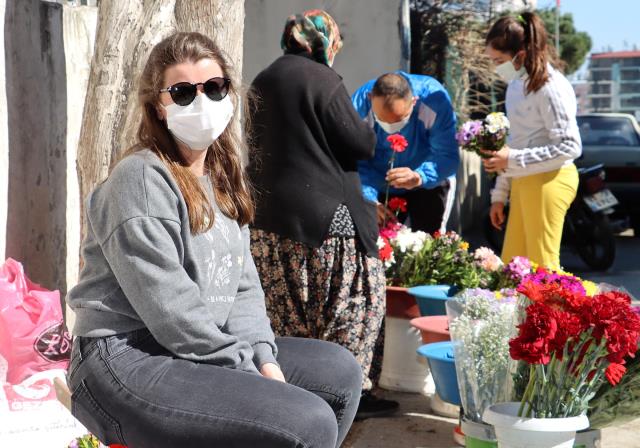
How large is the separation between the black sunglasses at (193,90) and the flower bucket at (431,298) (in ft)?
8.09

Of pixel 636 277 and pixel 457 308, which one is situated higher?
pixel 457 308

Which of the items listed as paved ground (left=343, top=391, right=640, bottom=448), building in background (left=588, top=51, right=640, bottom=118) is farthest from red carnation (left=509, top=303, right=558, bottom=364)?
building in background (left=588, top=51, right=640, bottom=118)

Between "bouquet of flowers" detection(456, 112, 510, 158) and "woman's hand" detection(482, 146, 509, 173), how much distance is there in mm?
30

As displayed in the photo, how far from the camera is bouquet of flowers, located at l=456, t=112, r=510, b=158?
524 centimetres

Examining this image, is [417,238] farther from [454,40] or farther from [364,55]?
[454,40]

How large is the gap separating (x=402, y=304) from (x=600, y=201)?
5074 millimetres

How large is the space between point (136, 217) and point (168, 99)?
1.37 feet

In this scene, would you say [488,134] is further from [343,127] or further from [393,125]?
[343,127]

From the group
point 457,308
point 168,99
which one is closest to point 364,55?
point 457,308

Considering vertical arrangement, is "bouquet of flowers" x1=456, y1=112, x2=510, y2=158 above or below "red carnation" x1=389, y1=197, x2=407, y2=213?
above

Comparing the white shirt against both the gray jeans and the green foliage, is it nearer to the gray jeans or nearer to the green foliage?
the gray jeans

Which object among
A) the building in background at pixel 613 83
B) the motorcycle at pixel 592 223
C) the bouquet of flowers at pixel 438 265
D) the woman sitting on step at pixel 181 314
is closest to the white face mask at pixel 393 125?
the bouquet of flowers at pixel 438 265

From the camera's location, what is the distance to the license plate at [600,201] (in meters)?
9.66

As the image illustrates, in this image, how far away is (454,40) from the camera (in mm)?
11648
